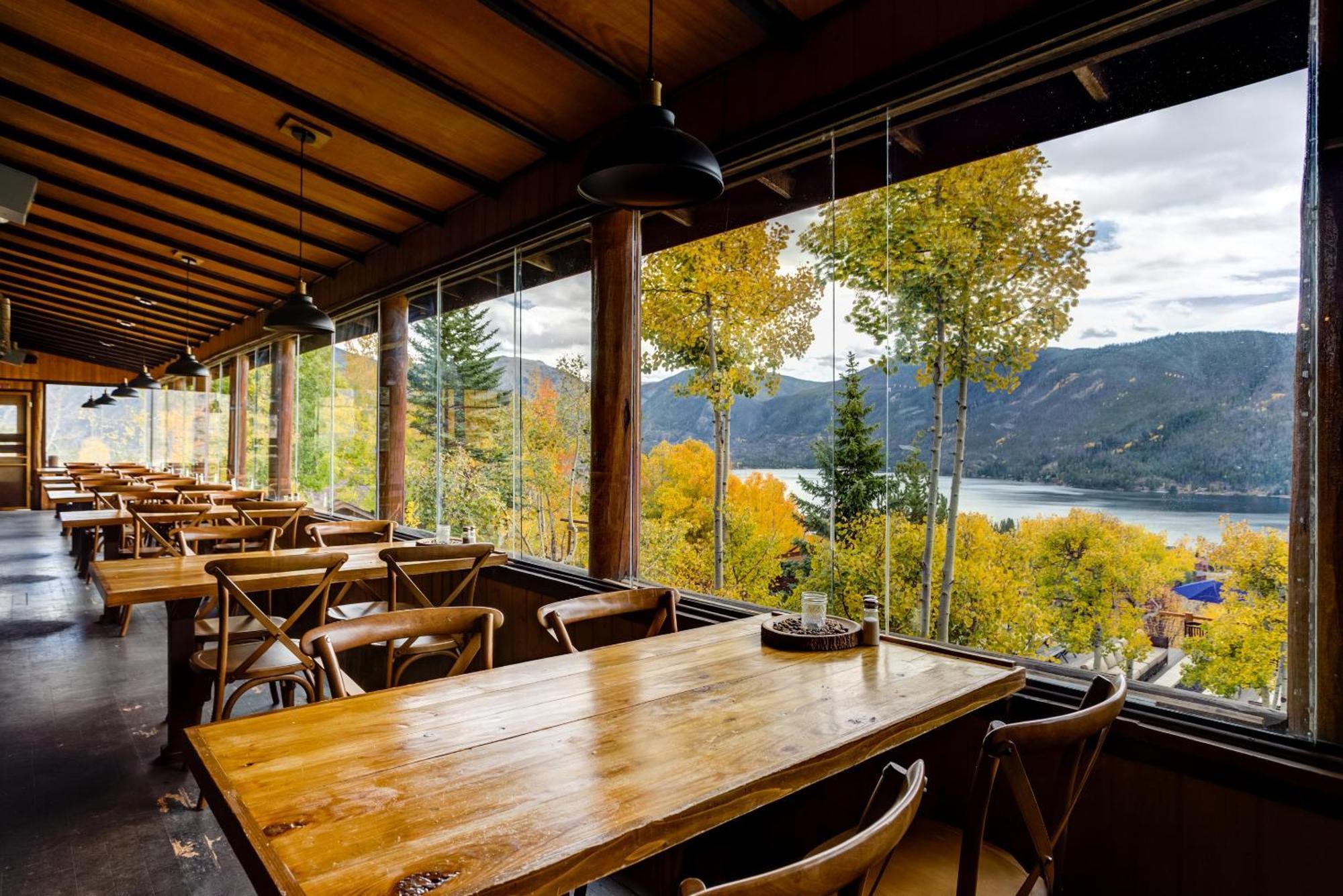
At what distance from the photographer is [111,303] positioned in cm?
876

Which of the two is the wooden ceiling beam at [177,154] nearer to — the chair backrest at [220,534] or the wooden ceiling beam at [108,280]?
the chair backrest at [220,534]

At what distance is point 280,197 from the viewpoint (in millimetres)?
4582

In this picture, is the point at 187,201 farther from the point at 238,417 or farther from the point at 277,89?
the point at 238,417

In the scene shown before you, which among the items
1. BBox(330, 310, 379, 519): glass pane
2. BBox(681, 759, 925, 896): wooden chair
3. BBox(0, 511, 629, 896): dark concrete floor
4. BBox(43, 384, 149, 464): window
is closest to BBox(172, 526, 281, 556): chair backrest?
BBox(0, 511, 629, 896): dark concrete floor

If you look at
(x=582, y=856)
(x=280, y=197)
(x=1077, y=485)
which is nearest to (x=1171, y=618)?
(x=1077, y=485)

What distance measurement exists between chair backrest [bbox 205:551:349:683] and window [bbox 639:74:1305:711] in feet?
4.82

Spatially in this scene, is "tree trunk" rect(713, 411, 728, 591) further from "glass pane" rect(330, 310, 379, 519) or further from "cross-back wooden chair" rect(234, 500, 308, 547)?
"glass pane" rect(330, 310, 379, 519)

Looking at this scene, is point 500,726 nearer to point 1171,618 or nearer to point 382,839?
point 382,839

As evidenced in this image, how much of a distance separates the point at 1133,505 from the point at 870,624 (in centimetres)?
74

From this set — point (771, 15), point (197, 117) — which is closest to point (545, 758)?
point (771, 15)

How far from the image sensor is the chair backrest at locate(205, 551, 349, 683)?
99.3 inches

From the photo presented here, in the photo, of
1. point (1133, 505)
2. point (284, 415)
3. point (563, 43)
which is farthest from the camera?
point (284, 415)

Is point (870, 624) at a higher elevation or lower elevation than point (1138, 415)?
lower

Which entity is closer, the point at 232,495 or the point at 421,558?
the point at 421,558
